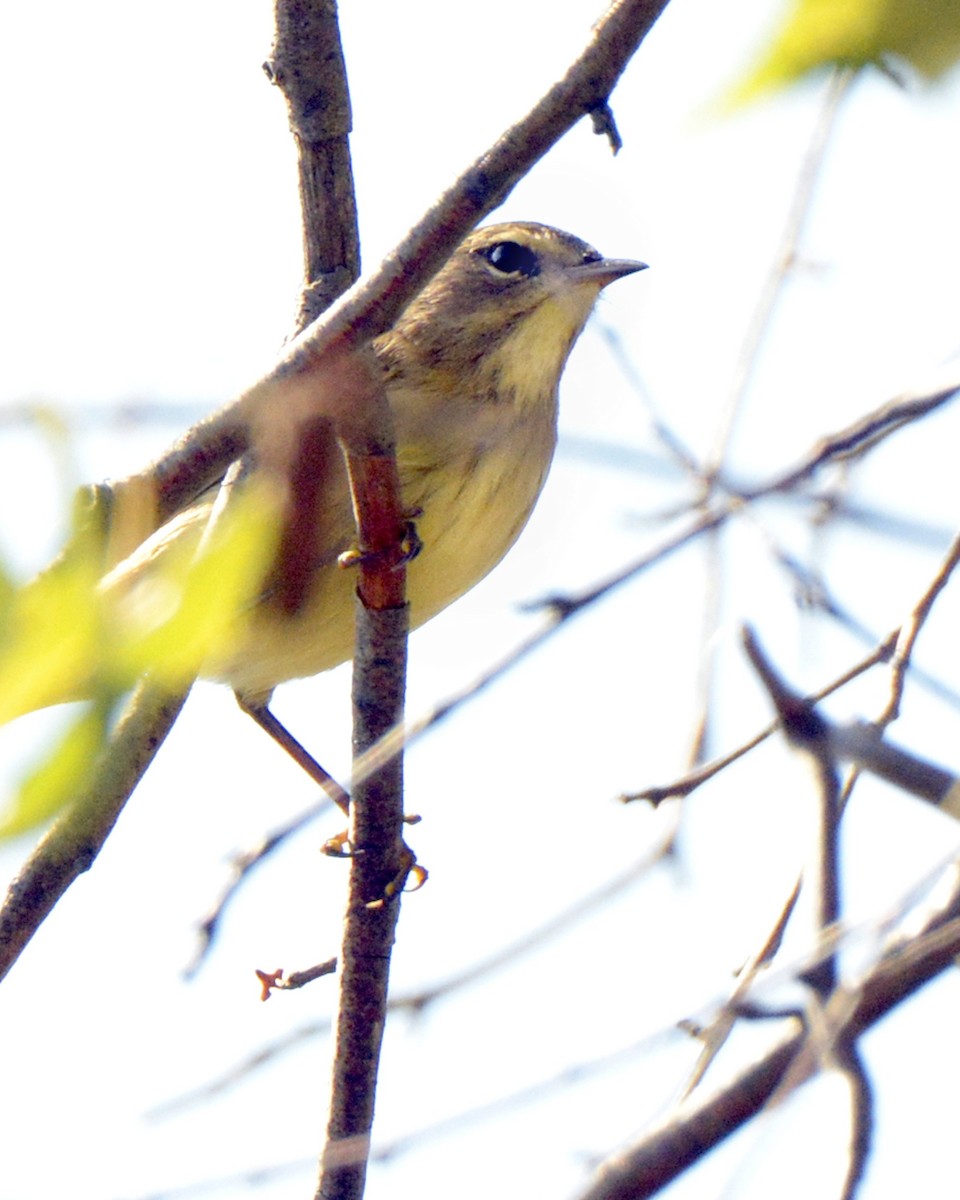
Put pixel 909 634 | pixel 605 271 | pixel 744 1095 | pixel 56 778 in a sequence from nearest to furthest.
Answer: pixel 56 778
pixel 744 1095
pixel 909 634
pixel 605 271

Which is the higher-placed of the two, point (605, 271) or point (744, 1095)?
point (605, 271)

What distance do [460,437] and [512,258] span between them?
6.93ft

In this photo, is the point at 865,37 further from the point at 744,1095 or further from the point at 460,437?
the point at 460,437

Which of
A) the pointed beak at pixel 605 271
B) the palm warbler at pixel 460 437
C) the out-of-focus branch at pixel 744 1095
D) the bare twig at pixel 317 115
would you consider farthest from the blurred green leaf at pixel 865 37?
the pointed beak at pixel 605 271

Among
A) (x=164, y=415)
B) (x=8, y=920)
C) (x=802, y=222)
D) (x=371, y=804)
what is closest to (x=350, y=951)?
(x=371, y=804)

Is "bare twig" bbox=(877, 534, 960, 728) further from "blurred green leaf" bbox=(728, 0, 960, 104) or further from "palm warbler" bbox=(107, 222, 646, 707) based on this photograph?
"palm warbler" bbox=(107, 222, 646, 707)

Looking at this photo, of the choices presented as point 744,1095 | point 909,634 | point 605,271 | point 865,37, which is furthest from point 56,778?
point 605,271

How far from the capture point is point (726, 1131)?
1797 millimetres

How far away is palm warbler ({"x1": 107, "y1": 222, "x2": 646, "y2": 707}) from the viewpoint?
17.8 feet

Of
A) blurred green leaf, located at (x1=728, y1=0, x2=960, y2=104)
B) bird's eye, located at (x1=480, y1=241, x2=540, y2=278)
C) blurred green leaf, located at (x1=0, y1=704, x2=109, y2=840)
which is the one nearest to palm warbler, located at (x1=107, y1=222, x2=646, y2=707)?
bird's eye, located at (x1=480, y1=241, x2=540, y2=278)

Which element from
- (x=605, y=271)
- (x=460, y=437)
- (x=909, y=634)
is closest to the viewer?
(x=909, y=634)

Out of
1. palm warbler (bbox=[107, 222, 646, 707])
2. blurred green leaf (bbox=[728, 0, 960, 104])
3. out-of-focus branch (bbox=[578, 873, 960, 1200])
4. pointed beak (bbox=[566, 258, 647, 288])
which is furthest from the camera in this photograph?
pointed beak (bbox=[566, 258, 647, 288])

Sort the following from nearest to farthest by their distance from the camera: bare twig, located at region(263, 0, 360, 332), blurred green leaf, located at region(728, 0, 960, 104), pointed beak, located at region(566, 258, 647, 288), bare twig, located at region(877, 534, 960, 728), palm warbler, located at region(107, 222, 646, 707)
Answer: blurred green leaf, located at region(728, 0, 960, 104), bare twig, located at region(877, 534, 960, 728), bare twig, located at region(263, 0, 360, 332), palm warbler, located at region(107, 222, 646, 707), pointed beak, located at region(566, 258, 647, 288)

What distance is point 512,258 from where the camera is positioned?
683cm
